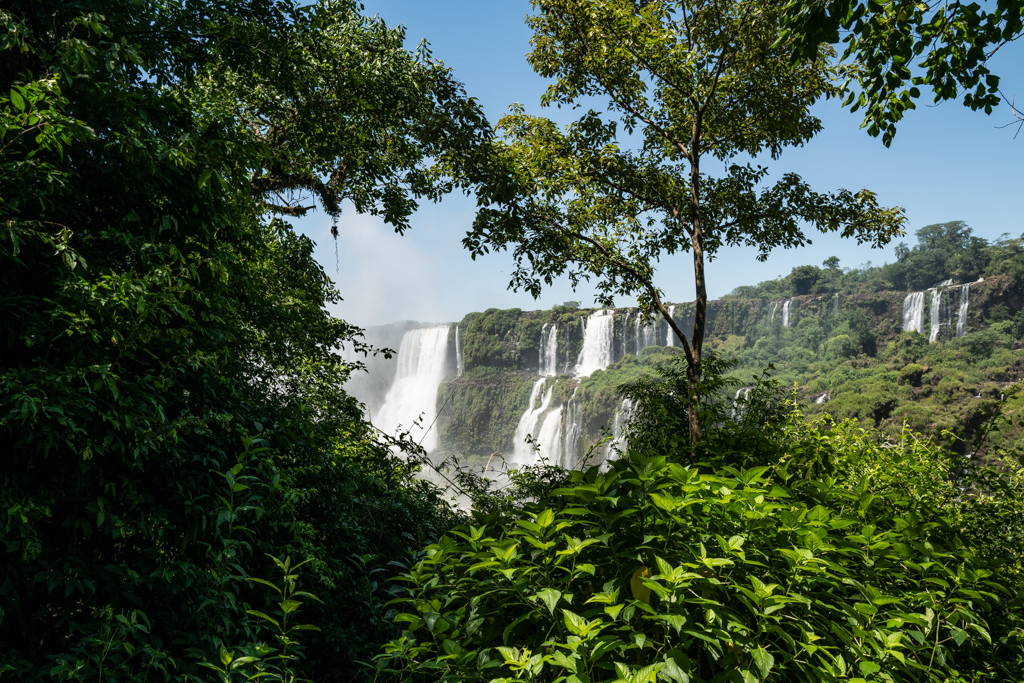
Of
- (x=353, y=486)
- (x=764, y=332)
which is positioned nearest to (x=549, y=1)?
(x=353, y=486)

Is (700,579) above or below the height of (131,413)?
below

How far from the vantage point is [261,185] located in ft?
23.2

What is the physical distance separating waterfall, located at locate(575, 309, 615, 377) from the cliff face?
7 centimetres

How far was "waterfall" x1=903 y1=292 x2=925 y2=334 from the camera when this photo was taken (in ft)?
129

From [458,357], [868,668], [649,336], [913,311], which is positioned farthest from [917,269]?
[868,668]

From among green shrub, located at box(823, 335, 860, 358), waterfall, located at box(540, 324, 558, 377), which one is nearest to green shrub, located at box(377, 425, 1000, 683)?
waterfall, located at box(540, 324, 558, 377)

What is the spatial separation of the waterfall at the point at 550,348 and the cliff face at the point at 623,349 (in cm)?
8

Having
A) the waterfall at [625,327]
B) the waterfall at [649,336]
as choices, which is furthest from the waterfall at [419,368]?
the waterfall at [649,336]

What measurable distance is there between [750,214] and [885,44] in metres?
3.67

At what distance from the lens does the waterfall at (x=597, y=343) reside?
3616cm

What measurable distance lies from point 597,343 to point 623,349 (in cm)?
263

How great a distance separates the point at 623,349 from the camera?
129 feet

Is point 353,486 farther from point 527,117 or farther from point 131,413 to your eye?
point 527,117

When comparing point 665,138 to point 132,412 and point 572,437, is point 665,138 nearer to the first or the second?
point 132,412
